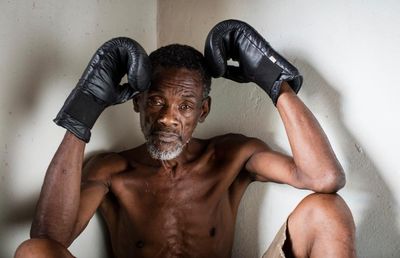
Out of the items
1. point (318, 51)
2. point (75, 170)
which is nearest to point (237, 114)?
point (318, 51)

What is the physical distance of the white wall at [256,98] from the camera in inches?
49.9

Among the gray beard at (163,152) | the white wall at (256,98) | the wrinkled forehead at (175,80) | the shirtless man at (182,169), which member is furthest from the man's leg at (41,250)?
the wrinkled forehead at (175,80)

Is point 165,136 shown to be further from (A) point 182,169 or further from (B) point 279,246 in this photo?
(B) point 279,246

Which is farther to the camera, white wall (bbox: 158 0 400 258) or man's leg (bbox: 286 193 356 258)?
white wall (bbox: 158 0 400 258)

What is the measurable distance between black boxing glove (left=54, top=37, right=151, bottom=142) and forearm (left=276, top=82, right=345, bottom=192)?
40 cm

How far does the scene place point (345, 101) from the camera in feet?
4.72

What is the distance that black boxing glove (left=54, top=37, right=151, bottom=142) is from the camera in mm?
1213

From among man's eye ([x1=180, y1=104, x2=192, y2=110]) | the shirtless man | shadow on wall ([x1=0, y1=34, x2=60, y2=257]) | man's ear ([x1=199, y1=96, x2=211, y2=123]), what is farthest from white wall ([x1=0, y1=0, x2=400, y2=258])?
man's eye ([x1=180, y1=104, x2=192, y2=110])

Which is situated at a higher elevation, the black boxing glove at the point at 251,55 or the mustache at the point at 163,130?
the black boxing glove at the point at 251,55

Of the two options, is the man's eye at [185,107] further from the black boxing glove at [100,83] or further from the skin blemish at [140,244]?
the skin blemish at [140,244]

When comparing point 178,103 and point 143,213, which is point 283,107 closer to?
point 178,103

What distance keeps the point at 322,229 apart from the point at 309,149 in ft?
0.76

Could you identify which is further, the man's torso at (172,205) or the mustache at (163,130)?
the man's torso at (172,205)

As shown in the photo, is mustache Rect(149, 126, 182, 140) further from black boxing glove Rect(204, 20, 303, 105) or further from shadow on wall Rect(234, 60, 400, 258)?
shadow on wall Rect(234, 60, 400, 258)
